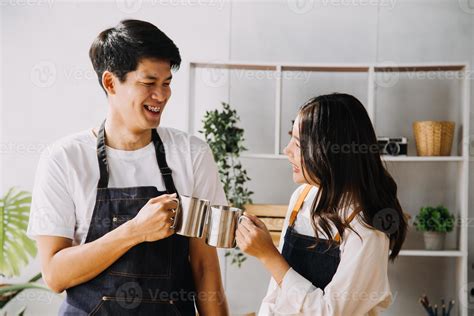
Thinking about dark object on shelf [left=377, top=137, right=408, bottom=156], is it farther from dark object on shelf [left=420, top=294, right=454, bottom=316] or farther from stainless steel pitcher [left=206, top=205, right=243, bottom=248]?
stainless steel pitcher [left=206, top=205, right=243, bottom=248]

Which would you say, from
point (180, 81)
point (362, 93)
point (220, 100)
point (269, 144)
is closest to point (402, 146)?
point (362, 93)

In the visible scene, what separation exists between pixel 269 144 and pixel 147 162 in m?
1.87

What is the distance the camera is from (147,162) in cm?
157

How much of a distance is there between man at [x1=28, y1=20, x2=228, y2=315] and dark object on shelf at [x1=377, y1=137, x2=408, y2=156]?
1720mm

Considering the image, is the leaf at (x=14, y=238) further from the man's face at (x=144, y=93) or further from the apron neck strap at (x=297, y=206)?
the apron neck strap at (x=297, y=206)

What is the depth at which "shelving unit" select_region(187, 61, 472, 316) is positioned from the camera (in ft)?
9.88

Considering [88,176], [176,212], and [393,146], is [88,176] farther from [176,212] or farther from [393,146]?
[393,146]

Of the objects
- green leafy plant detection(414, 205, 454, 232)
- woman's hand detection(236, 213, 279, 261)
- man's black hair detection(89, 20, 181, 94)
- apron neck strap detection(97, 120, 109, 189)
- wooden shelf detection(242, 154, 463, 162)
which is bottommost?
green leafy plant detection(414, 205, 454, 232)

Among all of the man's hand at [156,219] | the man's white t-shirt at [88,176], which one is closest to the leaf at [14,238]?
the man's white t-shirt at [88,176]

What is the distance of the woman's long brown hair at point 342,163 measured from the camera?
1.45 metres

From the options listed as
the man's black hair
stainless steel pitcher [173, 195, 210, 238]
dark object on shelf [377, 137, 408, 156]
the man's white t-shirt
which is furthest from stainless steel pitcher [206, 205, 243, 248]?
dark object on shelf [377, 137, 408, 156]

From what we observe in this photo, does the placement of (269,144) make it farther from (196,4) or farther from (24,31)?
(24,31)

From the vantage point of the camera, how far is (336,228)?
1441 millimetres

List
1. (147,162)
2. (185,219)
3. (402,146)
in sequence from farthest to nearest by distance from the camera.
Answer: (402,146) < (147,162) < (185,219)
